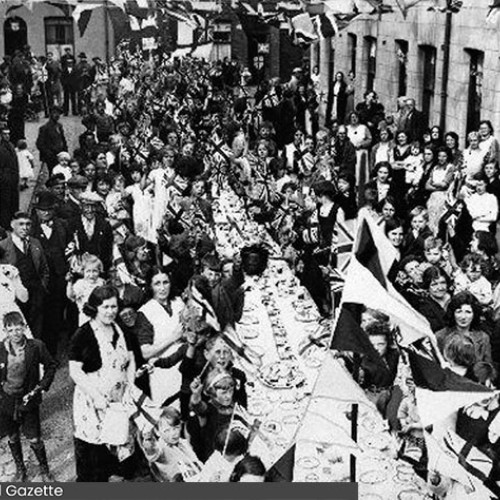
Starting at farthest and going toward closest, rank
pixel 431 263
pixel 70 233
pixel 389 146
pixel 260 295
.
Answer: pixel 389 146 < pixel 260 295 < pixel 70 233 < pixel 431 263

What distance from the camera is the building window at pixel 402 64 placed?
18906mm

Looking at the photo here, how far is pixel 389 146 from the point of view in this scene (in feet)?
41.2

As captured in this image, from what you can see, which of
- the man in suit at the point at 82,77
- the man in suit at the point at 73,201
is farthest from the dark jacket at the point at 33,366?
the man in suit at the point at 82,77

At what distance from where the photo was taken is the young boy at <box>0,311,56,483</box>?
653 cm

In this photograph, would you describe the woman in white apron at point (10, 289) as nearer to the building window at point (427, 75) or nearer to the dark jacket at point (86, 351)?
the dark jacket at point (86, 351)

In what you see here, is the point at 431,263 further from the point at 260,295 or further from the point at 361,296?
the point at 260,295

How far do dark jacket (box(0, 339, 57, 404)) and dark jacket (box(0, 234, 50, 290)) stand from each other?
1682 mm

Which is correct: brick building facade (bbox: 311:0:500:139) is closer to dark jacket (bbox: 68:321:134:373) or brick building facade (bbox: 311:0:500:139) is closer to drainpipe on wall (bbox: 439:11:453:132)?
drainpipe on wall (bbox: 439:11:453:132)

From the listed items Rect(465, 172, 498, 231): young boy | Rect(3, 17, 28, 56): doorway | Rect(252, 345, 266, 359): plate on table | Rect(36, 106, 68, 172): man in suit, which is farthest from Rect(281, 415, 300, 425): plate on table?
Rect(3, 17, 28, 56): doorway

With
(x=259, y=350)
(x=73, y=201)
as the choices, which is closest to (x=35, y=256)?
(x=73, y=201)

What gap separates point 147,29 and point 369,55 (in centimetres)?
674

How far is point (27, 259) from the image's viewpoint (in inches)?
325

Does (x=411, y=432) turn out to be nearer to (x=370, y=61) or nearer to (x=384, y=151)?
(x=384, y=151)

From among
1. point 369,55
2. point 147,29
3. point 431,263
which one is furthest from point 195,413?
point 369,55
